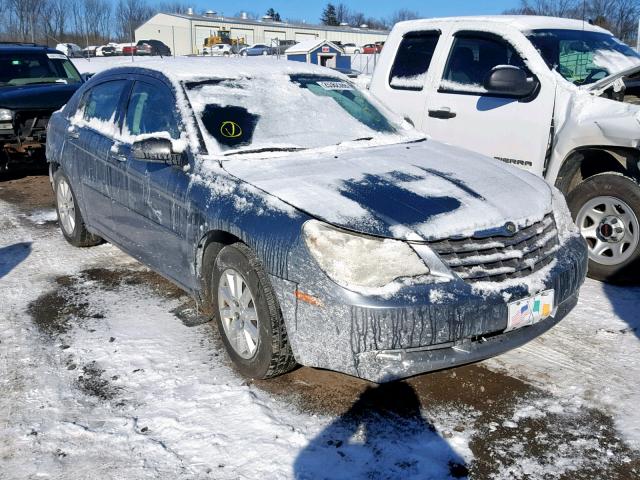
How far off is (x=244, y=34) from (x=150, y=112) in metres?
Result: 66.8

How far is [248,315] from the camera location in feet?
11.2

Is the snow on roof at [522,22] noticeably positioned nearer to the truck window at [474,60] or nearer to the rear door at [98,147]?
the truck window at [474,60]

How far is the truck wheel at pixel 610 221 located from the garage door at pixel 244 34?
64718 millimetres

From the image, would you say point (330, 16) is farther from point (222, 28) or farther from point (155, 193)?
point (155, 193)

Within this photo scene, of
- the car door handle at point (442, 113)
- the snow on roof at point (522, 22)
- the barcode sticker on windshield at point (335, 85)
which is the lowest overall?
the car door handle at point (442, 113)

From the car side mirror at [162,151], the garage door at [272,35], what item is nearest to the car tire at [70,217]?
the car side mirror at [162,151]

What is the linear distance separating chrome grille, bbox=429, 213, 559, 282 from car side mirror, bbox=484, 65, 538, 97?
6.76 ft

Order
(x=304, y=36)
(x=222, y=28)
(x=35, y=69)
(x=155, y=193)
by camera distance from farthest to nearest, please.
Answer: (x=304, y=36), (x=222, y=28), (x=35, y=69), (x=155, y=193)

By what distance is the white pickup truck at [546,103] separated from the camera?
480 centimetres

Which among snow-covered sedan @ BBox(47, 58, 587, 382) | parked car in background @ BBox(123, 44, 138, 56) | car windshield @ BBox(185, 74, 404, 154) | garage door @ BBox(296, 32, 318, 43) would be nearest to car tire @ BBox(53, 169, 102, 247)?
snow-covered sedan @ BBox(47, 58, 587, 382)

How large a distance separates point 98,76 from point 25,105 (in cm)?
401

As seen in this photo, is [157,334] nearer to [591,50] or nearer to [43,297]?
[43,297]

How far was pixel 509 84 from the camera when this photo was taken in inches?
202

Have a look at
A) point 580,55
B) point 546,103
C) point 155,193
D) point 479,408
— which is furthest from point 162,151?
point 580,55
